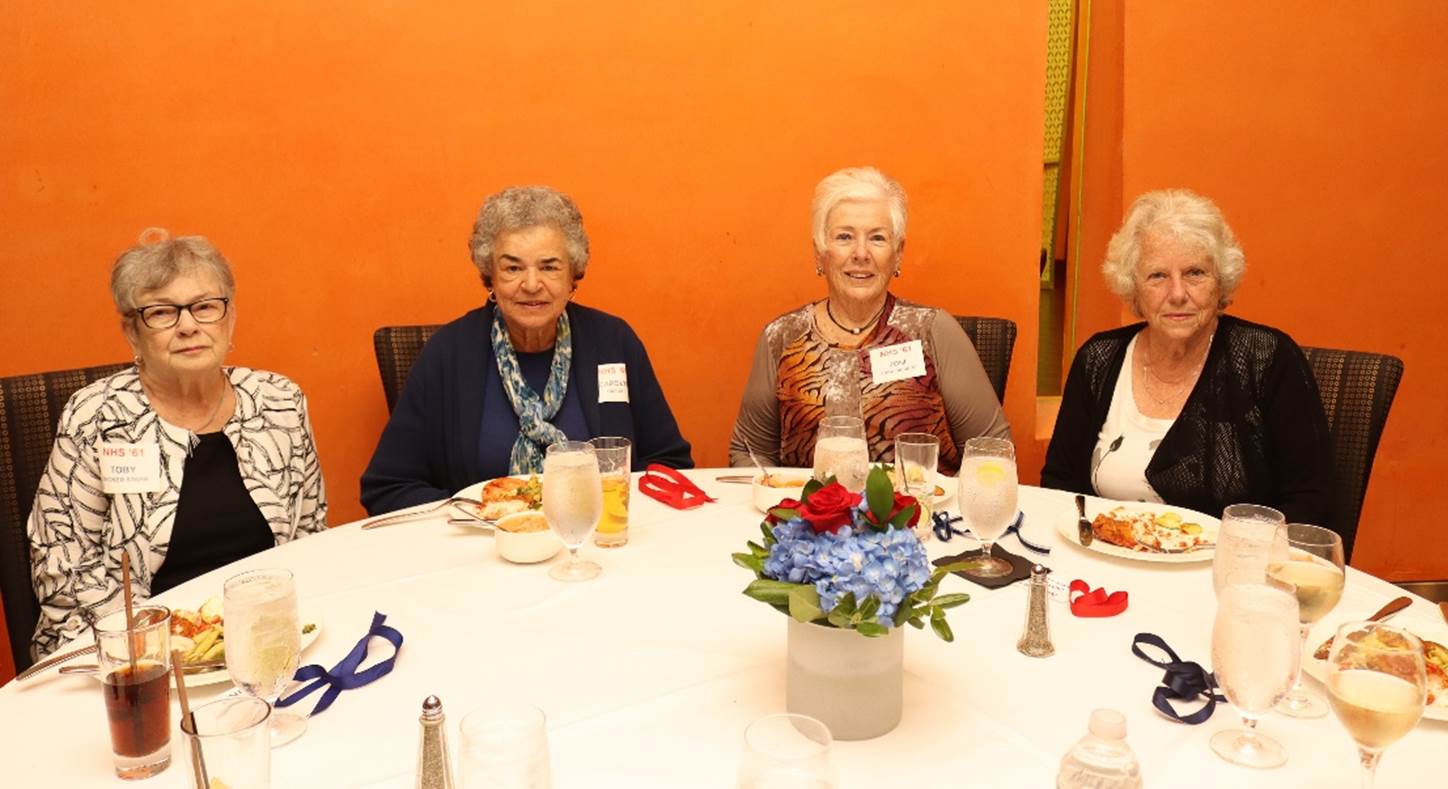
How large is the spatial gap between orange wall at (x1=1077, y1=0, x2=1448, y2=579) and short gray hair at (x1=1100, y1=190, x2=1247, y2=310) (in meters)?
0.85

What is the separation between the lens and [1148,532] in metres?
1.76

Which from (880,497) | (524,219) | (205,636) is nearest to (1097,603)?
(880,497)

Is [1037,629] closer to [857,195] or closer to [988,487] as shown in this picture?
[988,487]

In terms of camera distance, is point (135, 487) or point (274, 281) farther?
point (274, 281)

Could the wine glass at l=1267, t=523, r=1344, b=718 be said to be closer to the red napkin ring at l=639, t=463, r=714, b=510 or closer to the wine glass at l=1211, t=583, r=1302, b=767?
the wine glass at l=1211, t=583, r=1302, b=767

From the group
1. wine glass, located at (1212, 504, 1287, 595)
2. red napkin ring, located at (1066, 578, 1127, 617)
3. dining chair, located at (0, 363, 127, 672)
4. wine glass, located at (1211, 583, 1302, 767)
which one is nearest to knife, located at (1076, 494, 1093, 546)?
red napkin ring, located at (1066, 578, 1127, 617)

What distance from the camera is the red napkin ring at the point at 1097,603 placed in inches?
58.5

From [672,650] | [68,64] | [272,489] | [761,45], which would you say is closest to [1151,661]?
[672,650]

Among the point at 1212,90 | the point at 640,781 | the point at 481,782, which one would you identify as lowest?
the point at 640,781

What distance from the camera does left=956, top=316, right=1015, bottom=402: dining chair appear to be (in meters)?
3.02

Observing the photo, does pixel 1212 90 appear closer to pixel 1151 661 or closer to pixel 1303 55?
pixel 1303 55

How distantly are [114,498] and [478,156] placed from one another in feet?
4.79

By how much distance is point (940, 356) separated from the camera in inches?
111

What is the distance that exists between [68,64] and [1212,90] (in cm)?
345
